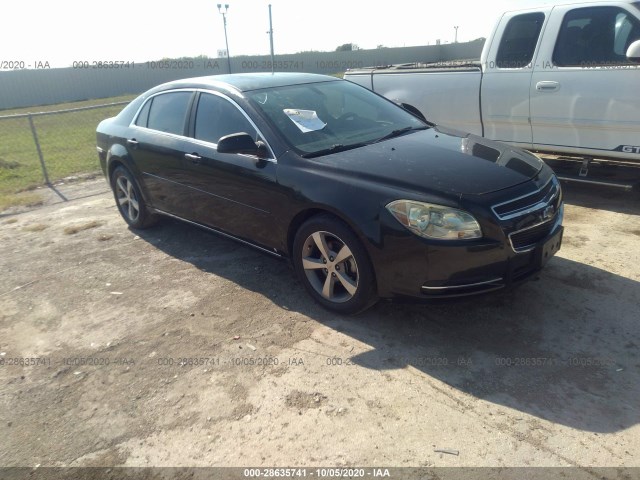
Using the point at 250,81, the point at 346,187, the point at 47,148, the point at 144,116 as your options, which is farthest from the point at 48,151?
the point at 346,187

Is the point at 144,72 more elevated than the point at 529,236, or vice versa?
the point at 529,236

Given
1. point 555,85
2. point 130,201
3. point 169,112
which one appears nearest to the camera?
point 169,112

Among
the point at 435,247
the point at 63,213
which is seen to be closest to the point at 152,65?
the point at 63,213

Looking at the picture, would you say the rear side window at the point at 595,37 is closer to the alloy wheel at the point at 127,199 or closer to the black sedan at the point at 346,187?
the black sedan at the point at 346,187

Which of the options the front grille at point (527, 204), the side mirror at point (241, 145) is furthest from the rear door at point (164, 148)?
the front grille at point (527, 204)

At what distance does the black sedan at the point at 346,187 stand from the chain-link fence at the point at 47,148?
194 inches

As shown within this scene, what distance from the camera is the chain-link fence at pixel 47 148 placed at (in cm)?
917

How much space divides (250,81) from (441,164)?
6.58 feet

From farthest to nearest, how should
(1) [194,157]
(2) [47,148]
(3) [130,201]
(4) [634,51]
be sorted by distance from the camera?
1. (2) [47,148]
2. (3) [130,201]
3. (4) [634,51]
4. (1) [194,157]

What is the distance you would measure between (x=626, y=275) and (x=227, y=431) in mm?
3253

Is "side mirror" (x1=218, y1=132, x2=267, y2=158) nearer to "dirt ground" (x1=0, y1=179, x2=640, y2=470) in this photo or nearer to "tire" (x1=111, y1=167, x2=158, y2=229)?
"dirt ground" (x1=0, y1=179, x2=640, y2=470)

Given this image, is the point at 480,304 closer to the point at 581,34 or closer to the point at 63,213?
the point at 581,34

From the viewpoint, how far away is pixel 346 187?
346cm

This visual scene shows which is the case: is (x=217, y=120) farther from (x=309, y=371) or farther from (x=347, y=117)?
(x=309, y=371)
